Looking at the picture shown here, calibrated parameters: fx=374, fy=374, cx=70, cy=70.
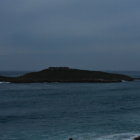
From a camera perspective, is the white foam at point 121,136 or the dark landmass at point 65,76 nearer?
the white foam at point 121,136

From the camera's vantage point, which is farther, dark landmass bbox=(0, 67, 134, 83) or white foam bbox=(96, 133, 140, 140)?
dark landmass bbox=(0, 67, 134, 83)

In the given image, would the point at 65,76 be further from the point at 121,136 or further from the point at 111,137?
the point at 111,137

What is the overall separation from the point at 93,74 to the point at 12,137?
4636 inches

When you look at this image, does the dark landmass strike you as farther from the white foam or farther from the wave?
the white foam

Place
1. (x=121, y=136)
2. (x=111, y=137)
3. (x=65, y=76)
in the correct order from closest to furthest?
(x=111, y=137)
(x=121, y=136)
(x=65, y=76)

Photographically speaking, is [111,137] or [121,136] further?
[121,136]

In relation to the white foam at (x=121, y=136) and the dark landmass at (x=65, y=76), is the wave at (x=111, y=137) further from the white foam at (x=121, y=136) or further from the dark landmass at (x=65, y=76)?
the dark landmass at (x=65, y=76)

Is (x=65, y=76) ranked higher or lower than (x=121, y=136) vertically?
higher

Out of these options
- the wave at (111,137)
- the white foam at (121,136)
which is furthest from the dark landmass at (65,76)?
the white foam at (121,136)

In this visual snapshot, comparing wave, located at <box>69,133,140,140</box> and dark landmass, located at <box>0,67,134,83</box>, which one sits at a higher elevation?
dark landmass, located at <box>0,67,134,83</box>

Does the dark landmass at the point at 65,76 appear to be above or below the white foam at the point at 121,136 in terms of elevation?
above

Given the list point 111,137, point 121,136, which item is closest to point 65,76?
point 121,136

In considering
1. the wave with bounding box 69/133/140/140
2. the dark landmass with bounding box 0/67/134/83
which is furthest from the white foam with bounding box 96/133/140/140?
the dark landmass with bounding box 0/67/134/83

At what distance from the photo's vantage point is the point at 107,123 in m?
40.8
